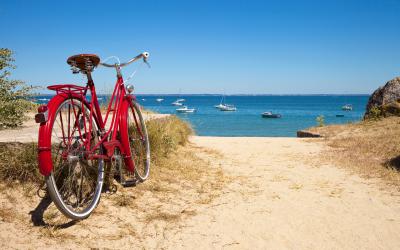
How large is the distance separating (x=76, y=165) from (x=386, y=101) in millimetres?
14486

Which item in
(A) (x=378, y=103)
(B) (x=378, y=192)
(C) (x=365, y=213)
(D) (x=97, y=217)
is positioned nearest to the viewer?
(D) (x=97, y=217)

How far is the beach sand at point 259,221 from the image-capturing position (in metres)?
3.30

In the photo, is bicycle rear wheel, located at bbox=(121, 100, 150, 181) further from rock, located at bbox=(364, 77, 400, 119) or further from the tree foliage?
rock, located at bbox=(364, 77, 400, 119)

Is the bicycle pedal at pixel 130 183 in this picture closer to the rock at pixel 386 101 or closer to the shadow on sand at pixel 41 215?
the shadow on sand at pixel 41 215

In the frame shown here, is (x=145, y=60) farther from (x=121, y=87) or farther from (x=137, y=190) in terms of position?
(x=137, y=190)

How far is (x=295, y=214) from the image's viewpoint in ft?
13.8

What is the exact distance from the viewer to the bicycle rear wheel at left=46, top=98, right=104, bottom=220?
11.2ft

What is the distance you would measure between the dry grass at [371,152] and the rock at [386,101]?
2123mm

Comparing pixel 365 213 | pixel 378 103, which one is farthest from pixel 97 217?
pixel 378 103

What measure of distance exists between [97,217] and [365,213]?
10.0 ft

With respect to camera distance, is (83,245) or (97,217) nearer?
(83,245)

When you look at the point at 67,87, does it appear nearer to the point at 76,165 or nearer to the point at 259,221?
the point at 76,165

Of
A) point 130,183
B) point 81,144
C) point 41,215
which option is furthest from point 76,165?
point 130,183

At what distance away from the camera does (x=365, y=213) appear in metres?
4.27
